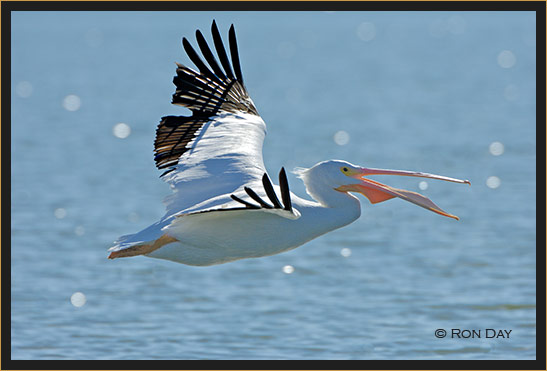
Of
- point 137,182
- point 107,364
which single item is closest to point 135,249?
point 107,364

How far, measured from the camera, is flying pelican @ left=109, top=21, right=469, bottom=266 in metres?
6.29

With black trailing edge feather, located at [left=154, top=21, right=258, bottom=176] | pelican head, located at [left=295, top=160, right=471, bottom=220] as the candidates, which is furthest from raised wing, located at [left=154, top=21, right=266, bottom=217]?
pelican head, located at [left=295, top=160, right=471, bottom=220]

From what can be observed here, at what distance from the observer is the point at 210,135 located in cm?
717

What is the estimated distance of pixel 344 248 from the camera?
12.4m

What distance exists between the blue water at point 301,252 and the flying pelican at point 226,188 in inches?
87.0

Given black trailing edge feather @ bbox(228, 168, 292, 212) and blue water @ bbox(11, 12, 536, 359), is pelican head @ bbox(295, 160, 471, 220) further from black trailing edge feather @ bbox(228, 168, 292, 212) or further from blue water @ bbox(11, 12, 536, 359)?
blue water @ bbox(11, 12, 536, 359)

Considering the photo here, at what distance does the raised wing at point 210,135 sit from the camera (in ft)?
22.0

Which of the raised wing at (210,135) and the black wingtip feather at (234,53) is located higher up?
the black wingtip feather at (234,53)

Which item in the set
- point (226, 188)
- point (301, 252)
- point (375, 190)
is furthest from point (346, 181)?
point (301, 252)

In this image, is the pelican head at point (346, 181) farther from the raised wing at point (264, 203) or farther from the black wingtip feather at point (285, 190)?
the black wingtip feather at point (285, 190)

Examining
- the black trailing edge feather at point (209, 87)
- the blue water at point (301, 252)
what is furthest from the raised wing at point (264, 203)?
the blue water at point (301, 252)

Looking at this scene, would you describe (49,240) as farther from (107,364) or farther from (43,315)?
(107,364)

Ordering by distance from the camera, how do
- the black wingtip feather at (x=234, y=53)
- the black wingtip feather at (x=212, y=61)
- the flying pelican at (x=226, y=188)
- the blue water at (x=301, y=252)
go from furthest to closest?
the blue water at (x=301, y=252) → the black wingtip feather at (x=212, y=61) → the black wingtip feather at (x=234, y=53) → the flying pelican at (x=226, y=188)

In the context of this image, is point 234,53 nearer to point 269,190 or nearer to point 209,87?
point 209,87
